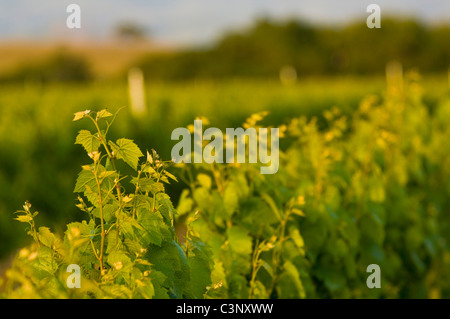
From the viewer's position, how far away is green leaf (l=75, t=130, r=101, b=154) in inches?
62.2

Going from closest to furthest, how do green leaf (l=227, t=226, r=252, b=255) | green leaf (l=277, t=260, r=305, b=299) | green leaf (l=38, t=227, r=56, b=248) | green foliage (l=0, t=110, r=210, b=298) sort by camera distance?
green foliage (l=0, t=110, r=210, b=298), green leaf (l=38, t=227, r=56, b=248), green leaf (l=227, t=226, r=252, b=255), green leaf (l=277, t=260, r=305, b=299)

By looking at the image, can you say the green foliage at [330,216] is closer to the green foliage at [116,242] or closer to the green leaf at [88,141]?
the green foliage at [116,242]

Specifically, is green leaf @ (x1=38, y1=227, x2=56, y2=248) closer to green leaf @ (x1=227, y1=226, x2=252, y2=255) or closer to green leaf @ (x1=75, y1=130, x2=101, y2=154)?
green leaf @ (x1=75, y1=130, x2=101, y2=154)

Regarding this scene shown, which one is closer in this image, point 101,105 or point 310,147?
point 310,147

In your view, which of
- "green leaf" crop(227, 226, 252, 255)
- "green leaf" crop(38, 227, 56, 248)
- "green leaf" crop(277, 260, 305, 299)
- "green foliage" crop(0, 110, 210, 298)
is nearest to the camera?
"green foliage" crop(0, 110, 210, 298)

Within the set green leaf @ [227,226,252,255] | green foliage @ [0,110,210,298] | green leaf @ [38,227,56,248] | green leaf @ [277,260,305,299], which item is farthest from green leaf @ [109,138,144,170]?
green leaf @ [277,260,305,299]

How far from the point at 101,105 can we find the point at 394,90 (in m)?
8.08

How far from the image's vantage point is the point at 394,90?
536 centimetres

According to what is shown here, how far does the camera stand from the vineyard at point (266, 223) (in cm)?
157

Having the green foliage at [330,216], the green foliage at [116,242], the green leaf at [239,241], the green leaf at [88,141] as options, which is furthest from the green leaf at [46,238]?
the green leaf at [239,241]

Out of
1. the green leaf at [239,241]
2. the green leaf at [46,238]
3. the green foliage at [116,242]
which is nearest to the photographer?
the green foliage at [116,242]

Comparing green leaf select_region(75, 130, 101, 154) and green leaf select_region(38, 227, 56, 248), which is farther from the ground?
green leaf select_region(75, 130, 101, 154)

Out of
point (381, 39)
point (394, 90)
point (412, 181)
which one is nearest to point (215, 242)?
point (412, 181)
